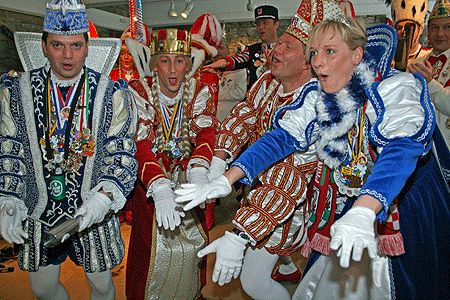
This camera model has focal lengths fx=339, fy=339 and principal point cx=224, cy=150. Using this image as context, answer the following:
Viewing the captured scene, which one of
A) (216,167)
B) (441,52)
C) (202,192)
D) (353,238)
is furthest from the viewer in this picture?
(441,52)

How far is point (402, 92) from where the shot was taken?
142 cm

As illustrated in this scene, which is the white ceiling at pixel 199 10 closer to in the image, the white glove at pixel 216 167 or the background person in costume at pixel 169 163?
the background person in costume at pixel 169 163

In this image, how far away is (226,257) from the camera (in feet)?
5.15

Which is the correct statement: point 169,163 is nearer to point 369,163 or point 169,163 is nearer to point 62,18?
point 62,18

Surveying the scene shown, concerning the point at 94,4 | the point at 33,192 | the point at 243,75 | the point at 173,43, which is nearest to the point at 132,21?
the point at 243,75

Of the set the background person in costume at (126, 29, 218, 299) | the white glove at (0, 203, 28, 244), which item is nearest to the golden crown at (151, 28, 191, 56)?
the background person in costume at (126, 29, 218, 299)

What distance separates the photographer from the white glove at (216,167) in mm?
2334

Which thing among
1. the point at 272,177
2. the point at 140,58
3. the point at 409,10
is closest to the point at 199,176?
the point at 272,177

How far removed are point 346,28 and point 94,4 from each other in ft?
29.6

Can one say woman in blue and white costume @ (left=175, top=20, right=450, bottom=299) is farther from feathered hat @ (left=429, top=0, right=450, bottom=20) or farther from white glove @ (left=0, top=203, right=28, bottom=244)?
feathered hat @ (left=429, top=0, right=450, bottom=20)

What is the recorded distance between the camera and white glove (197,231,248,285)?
1.56 metres

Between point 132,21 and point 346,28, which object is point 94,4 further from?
point 346,28

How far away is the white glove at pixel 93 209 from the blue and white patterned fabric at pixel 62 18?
921mm

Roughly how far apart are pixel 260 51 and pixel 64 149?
2860 mm
